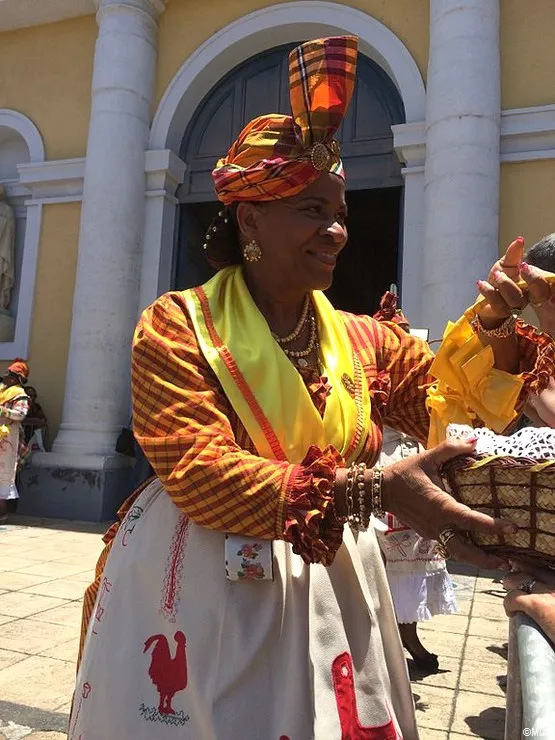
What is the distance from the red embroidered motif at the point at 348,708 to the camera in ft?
3.90

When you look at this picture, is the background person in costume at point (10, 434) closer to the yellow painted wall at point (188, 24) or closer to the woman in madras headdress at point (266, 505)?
the yellow painted wall at point (188, 24)

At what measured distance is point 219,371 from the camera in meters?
1.31

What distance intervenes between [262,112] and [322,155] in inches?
270

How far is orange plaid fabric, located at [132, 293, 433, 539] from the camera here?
113 cm

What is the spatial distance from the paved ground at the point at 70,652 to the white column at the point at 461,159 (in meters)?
2.48

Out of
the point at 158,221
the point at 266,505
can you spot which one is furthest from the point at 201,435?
the point at 158,221

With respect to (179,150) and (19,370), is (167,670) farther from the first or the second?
(179,150)

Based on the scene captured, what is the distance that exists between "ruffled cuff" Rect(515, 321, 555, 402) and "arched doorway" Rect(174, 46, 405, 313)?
5.56 meters

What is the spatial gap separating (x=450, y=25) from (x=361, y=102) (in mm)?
1376

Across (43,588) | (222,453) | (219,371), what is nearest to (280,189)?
(219,371)

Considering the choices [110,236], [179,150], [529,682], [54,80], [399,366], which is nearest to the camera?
[529,682]

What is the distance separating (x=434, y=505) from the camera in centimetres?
103

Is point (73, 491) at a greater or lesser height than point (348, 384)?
lesser

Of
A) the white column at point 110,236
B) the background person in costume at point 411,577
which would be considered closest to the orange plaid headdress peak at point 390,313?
the background person in costume at point 411,577
